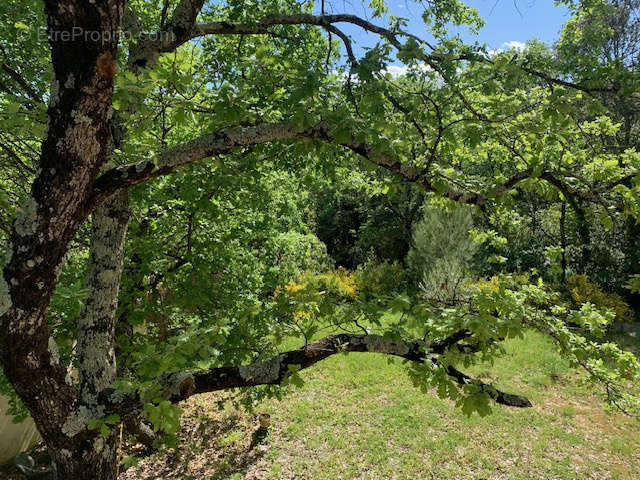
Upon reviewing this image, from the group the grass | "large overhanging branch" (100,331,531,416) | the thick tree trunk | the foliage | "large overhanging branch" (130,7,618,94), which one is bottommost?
the grass

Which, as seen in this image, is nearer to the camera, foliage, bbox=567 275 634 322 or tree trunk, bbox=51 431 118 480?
tree trunk, bbox=51 431 118 480

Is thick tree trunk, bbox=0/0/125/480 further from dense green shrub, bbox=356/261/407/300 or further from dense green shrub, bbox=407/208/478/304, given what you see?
dense green shrub, bbox=356/261/407/300

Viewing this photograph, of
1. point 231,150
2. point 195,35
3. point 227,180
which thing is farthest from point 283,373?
point 195,35

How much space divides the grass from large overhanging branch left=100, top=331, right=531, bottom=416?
160 inches

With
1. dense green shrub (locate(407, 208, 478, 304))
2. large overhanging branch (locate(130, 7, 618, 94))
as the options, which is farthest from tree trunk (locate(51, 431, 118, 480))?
dense green shrub (locate(407, 208, 478, 304))

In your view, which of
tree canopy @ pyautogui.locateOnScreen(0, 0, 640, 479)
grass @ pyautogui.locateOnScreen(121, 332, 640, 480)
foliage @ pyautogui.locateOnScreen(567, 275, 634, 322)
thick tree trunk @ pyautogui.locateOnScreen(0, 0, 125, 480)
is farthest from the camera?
foliage @ pyautogui.locateOnScreen(567, 275, 634, 322)

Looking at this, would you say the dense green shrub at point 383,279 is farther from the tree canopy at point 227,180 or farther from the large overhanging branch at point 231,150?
the large overhanging branch at point 231,150

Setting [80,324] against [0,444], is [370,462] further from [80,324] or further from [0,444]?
[0,444]

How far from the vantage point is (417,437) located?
21.9 feet

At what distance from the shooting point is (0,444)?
684 cm

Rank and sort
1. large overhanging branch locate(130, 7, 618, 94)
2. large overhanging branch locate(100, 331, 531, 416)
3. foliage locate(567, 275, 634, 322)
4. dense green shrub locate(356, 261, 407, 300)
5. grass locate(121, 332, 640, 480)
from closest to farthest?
large overhanging branch locate(100, 331, 531, 416) → large overhanging branch locate(130, 7, 618, 94) → grass locate(121, 332, 640, 480) → foliage locate(567, 275, 634, 322) → dense green shrub locate(356, 261, 407, 300)

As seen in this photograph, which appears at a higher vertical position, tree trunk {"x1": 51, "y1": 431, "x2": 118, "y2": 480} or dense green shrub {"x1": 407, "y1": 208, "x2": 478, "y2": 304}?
dense green shrub {"x1": 407, "y1": 208, "x2": 478, "y2": 304}

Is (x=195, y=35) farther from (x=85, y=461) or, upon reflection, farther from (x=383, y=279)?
(x=383, y=279)

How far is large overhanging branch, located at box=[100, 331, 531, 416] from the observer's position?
2342mm
